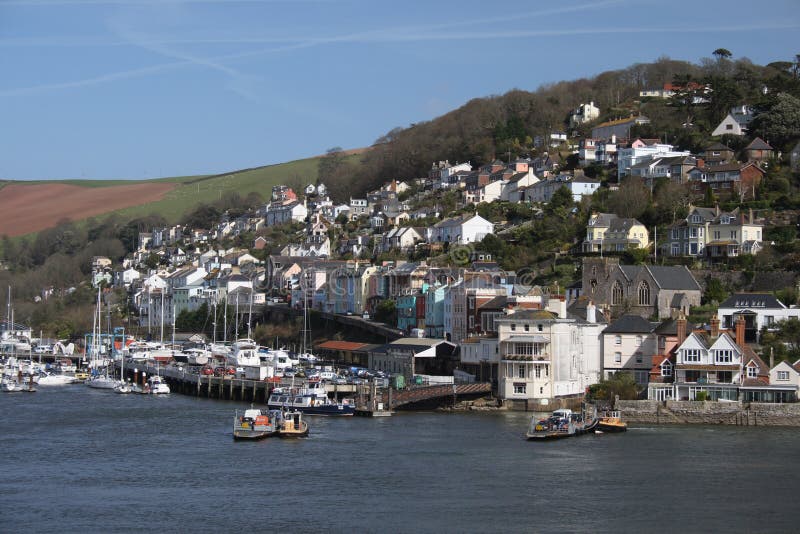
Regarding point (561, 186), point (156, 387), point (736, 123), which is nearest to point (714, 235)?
point (561, 186)

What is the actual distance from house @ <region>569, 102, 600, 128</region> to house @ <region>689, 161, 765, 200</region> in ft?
114

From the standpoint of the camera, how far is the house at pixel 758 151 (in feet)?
295

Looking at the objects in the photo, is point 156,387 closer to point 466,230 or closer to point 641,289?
point 466,230

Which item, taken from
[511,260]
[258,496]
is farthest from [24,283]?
[258,496]

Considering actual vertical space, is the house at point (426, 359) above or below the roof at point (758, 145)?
below

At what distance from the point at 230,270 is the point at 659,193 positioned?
4464 cm

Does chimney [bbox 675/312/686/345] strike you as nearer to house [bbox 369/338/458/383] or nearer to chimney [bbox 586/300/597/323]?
chimney [bbox 586/300/597/323]

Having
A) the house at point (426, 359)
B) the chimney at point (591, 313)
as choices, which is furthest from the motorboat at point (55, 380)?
the chimney at point (591, 313)

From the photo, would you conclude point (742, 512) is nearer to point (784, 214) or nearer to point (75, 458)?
point (75, 458)

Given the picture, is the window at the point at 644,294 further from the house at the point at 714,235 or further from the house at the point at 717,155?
the house at the point at 717,155

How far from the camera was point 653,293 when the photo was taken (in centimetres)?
6744

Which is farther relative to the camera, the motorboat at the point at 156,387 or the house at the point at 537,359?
the motorboat at the point at 156,387

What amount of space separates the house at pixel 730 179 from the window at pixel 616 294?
719 inches

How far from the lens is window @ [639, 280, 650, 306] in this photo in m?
67.6
